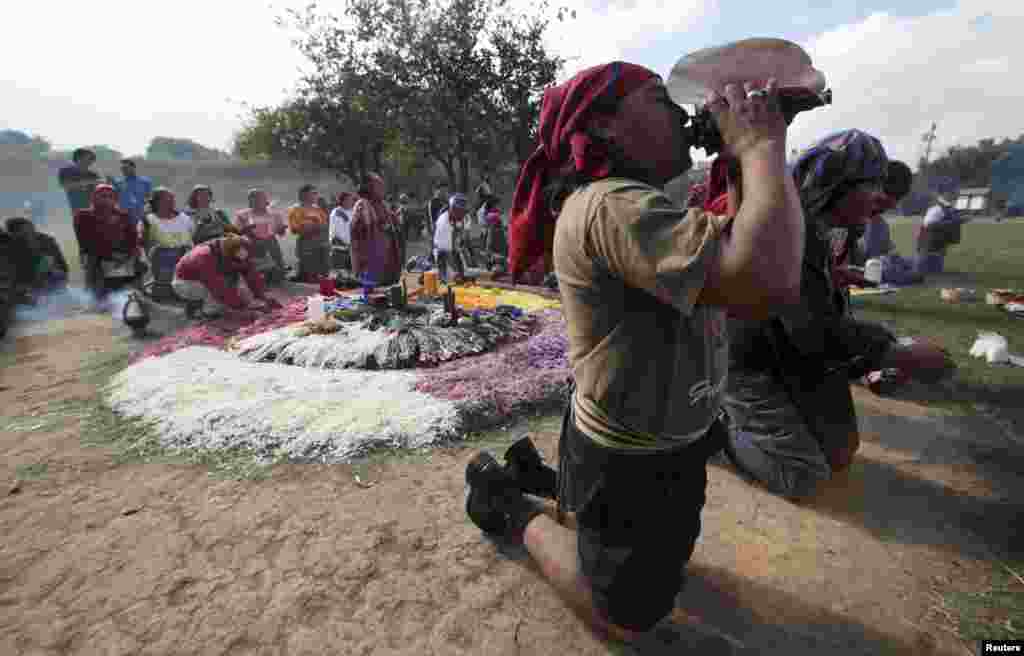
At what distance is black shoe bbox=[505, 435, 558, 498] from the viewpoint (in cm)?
214

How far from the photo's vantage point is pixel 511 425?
3.26 m

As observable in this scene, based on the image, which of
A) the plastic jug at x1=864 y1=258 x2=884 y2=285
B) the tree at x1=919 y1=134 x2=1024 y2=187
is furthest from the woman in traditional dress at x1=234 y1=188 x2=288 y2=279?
the tree at x1=919 y1=134 x2=1024 y2=187

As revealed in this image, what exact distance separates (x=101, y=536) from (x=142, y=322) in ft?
15.3

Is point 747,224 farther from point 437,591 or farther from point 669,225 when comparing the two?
point 437,591

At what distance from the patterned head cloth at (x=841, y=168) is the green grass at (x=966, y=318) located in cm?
185

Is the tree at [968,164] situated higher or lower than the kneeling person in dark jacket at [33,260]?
higher

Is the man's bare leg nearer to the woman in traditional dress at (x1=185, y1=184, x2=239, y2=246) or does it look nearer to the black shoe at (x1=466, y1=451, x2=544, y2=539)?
the black shoe at (x1=466, y1=451, x2=544, y2=539)

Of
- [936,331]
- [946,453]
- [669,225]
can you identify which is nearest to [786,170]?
[669,225]

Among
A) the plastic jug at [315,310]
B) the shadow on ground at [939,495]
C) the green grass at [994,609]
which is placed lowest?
the green grass at [994,609]

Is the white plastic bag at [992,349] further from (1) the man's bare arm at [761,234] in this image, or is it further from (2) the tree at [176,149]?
(2) the tree at [176,149]

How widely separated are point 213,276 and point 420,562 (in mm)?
5815

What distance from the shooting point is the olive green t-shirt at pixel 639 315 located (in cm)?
103

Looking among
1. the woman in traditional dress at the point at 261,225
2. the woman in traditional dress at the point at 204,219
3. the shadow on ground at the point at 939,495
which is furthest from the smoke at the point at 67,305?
the shadow on ground at the point at 939,495

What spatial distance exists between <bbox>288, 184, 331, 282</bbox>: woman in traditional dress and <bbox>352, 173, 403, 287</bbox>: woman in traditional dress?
3.98 m
